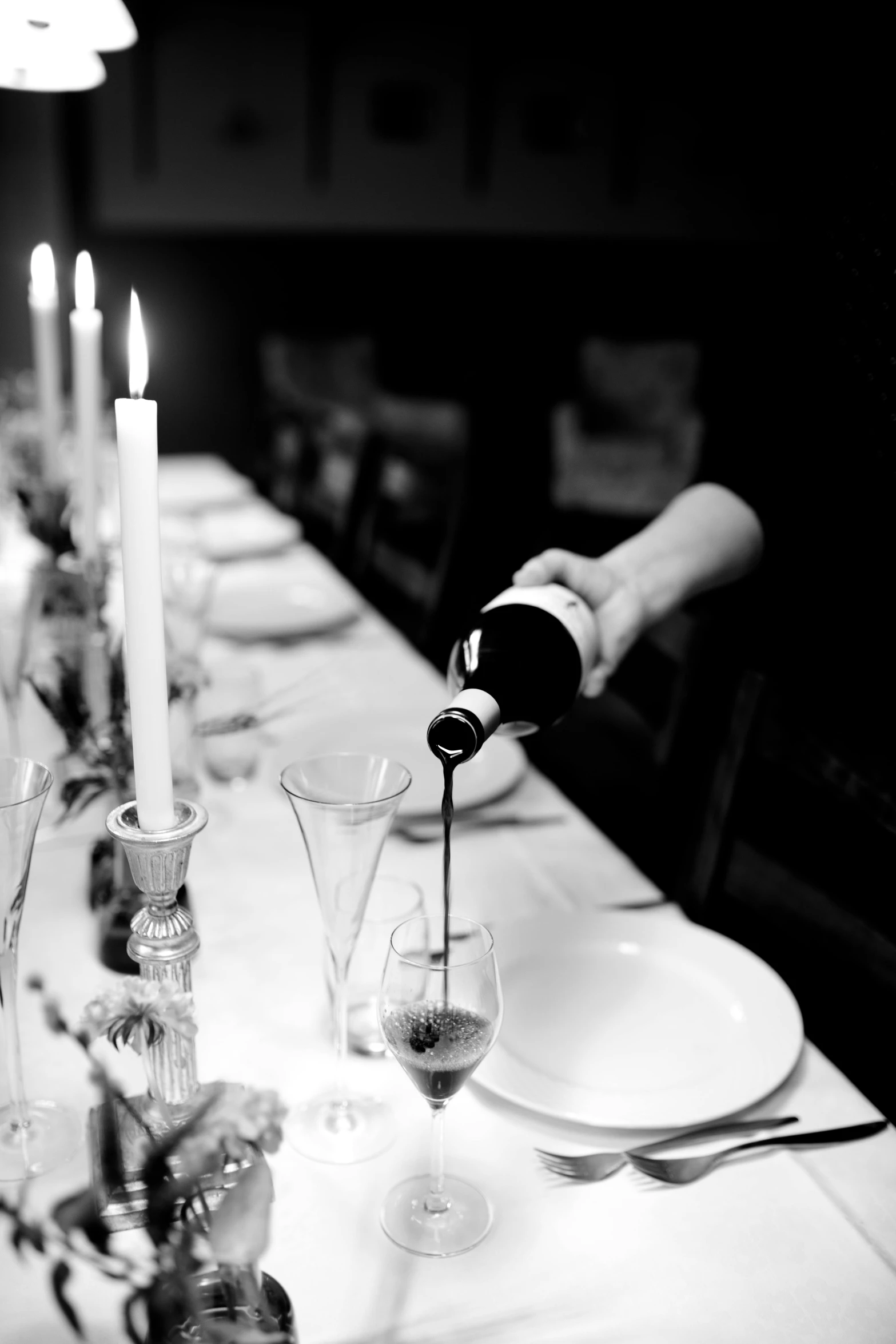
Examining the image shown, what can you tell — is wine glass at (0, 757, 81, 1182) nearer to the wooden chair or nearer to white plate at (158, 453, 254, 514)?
white plate at (158, 453, 254, 514)

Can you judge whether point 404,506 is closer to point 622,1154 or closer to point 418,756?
point 418,756

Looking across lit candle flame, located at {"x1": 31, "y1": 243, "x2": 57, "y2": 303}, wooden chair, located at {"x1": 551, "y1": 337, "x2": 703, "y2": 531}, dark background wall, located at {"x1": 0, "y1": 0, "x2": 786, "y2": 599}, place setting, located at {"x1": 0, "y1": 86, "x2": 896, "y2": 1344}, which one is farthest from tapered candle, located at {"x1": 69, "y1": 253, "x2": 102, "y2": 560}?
wooden chair, located at {"x1": 551, "y1": 337, "x2": 703, "y2": 531}

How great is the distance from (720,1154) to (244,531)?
2.02 metres

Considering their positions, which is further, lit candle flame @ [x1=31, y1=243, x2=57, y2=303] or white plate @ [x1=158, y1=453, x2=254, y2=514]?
white plate @ [x1=158, y1=453, x2=254, y2=514]

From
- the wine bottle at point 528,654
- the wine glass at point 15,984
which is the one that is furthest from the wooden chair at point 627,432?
the wine glass at point 15,984

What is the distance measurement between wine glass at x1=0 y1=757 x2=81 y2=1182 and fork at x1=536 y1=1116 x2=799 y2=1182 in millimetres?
316

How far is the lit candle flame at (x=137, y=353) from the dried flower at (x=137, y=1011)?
30 centimetres

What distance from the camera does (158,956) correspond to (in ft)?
2.31

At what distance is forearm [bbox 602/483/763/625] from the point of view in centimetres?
135

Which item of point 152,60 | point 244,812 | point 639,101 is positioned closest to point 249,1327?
point 244,812

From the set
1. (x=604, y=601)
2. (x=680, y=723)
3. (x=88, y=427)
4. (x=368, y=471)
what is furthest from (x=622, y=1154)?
(x=368, y=471)

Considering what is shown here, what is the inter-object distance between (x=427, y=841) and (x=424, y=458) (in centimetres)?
172

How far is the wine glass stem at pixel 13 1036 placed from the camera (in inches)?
29.7

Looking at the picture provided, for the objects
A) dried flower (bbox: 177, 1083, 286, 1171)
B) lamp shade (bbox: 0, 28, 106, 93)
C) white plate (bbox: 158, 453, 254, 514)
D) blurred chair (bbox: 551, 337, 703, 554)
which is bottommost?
blurred chair (bbox: 551, 337, 703, 554)
